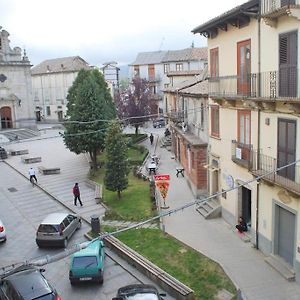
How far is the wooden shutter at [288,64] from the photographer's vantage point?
607 inches

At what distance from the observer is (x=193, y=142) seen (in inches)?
1123

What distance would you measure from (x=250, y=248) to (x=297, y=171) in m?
5.48

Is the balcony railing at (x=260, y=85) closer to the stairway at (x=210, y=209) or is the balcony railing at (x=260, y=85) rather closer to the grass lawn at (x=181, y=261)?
the stairway at (x=210, y=209)

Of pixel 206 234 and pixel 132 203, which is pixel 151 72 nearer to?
pixel 132 203

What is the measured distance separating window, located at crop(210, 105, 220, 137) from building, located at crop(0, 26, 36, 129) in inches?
1717

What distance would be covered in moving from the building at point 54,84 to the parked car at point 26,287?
206 ft

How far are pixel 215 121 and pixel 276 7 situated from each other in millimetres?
9411

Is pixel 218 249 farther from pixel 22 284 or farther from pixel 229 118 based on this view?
pixel 22 284

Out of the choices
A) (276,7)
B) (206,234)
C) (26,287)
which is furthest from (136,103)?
(26,287)

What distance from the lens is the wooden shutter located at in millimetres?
15430

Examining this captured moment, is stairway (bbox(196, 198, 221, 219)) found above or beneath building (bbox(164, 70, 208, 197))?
beneath

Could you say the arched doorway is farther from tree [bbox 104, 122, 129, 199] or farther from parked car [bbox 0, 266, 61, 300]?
parked car [bbox 0, 266, 61, 300]

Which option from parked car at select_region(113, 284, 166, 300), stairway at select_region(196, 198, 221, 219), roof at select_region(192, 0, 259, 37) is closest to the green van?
parked car at select_region(113, 284, 166, 300)

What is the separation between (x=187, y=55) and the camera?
2817 inches
